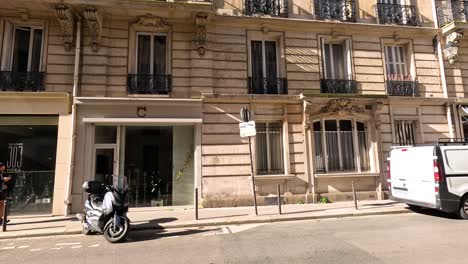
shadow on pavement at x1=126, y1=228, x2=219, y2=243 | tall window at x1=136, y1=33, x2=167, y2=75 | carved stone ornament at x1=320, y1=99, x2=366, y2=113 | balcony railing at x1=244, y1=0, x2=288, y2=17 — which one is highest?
balcony railing at x1=244, y1=0, x2=288, y2=17

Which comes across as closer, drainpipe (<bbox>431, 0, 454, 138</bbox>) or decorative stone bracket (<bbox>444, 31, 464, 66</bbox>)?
drainpipe (<bbox>431, 0, 454, 138</bbox>)

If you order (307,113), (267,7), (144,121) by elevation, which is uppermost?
(267,7)

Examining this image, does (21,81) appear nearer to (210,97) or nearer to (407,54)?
(210,97)

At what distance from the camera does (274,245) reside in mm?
5895

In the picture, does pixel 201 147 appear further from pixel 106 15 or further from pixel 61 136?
pixel 106 15

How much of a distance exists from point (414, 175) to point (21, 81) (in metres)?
12.5

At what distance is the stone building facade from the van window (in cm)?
354

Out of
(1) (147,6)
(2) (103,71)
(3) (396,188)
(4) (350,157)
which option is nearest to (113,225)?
(2) (103,71)

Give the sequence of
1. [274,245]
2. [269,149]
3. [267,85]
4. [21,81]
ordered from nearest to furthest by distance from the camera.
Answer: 1. [274,245]
2. [21,81]
3. [269,149]
4. [267,85]

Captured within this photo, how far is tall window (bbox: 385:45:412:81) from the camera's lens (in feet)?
41.9

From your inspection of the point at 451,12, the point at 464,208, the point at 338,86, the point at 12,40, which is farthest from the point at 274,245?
the point at 451,12

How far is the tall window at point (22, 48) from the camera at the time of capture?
33.9 feet

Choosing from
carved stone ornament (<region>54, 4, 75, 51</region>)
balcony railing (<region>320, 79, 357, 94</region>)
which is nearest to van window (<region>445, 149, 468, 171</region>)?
balcony railing (<region>320, 79, 357, 94</region>)

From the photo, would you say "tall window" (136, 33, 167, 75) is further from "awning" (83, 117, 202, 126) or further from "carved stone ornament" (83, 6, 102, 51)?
"awning" (83, 117, 202, 126)
